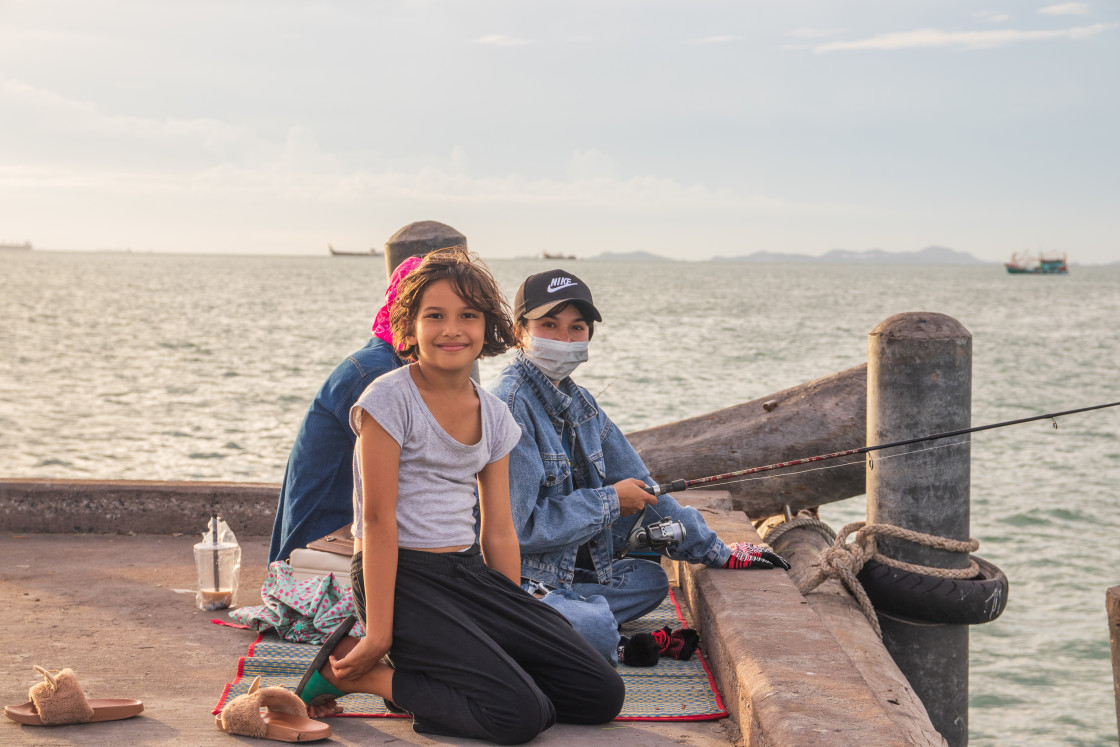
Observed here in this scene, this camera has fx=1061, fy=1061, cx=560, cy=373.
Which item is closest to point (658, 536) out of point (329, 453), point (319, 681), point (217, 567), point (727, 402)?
point (329, 453)

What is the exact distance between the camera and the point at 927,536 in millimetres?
4801

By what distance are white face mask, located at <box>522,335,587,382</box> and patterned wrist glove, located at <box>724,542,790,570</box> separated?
1067 mm

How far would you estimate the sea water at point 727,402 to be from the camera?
893 cm

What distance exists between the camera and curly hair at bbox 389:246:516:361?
131 inches

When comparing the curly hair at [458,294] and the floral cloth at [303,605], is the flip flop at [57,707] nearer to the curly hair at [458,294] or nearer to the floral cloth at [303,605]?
the floral cloth at [303,605]

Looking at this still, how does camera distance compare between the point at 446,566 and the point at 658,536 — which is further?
the point at 658,536

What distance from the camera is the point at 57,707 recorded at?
316 centimetres

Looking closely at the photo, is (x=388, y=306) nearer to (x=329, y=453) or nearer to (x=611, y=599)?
(x=329, y=453)

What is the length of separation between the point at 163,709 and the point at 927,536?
327 cm

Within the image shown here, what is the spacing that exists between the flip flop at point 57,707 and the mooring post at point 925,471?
11.0ft

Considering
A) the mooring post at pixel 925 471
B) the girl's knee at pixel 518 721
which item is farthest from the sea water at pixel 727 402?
the girl's knee at pixel 518 721

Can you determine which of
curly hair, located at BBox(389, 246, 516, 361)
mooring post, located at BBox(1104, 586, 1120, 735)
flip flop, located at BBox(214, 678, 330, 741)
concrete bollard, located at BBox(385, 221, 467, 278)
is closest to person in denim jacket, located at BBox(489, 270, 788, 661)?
curly hair, located at BBox(389, 246, 516, 361)

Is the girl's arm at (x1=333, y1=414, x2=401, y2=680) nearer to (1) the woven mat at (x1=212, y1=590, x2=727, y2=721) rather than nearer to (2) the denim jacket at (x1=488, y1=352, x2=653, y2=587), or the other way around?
(1) the woven mat at (x1=212, y1=590, x2=727, y2=721)

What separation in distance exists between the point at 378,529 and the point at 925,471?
2740 millimetres
